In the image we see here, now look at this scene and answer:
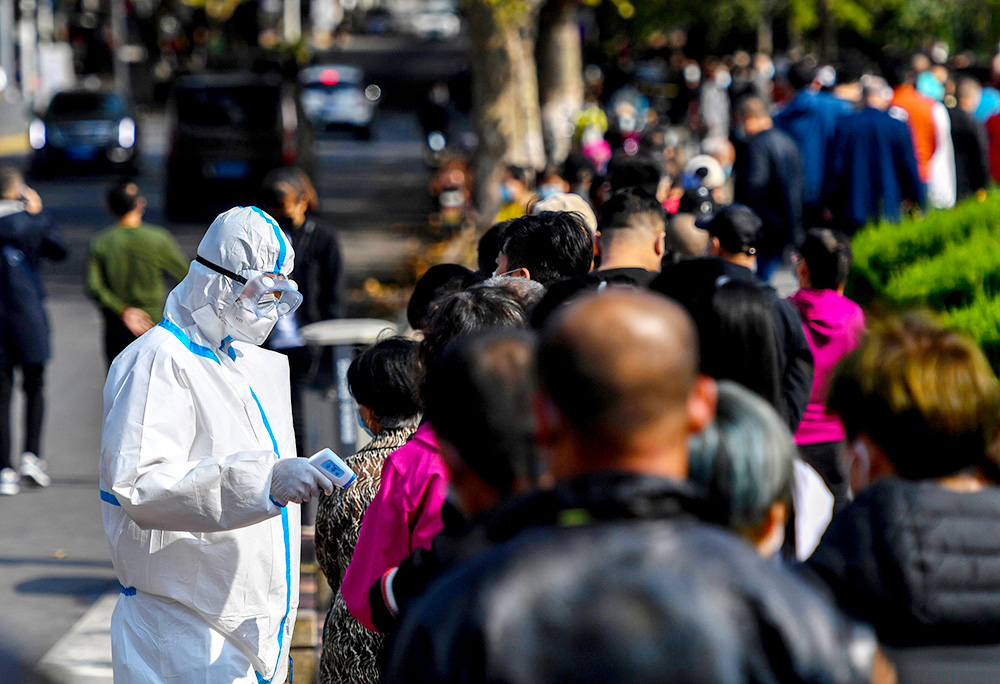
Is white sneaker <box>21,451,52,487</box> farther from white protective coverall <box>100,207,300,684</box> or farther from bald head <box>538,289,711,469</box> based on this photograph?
bald head <box>538,289,711,469</box>

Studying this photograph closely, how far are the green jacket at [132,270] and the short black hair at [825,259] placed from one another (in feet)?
14.6

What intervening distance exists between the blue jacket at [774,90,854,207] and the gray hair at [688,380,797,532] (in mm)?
8119

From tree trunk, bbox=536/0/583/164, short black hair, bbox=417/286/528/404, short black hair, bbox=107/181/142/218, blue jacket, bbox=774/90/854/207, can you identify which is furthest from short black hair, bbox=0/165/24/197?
tree trunk, bbox=536/0/583/164

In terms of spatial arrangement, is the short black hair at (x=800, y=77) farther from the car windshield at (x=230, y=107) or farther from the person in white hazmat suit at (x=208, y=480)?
the car windshield at (x=230, y=107)

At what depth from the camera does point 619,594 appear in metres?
1.63

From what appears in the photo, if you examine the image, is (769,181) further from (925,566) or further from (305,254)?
(925,566)

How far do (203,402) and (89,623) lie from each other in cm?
312

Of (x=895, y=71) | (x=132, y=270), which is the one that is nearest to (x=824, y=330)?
(x=132, y=270)

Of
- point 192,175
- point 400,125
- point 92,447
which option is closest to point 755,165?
point 92,447

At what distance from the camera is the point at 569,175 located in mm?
10148

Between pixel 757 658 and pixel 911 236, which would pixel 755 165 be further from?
pixel 757 658

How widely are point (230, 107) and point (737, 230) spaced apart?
16.3m

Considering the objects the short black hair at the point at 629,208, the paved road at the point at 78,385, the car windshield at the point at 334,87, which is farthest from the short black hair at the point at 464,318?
the car windshield at the point at 334,87

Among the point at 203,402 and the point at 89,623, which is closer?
the point at 203,402
